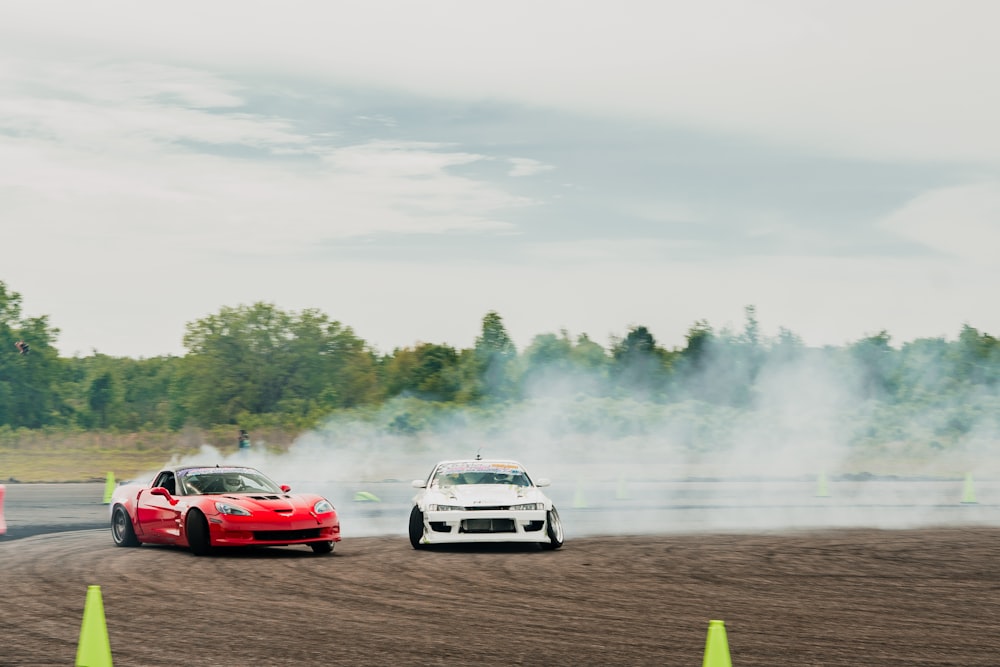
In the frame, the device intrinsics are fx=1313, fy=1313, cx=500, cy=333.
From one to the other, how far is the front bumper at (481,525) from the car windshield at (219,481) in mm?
2467

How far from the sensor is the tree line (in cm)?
5728

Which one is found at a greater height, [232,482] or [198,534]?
[232,482]

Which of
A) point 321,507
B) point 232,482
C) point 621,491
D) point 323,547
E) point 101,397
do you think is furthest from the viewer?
point 101,397

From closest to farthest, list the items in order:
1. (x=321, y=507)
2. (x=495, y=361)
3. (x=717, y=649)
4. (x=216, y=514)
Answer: (x=717, y=649), (x=216, y=514), (x=321, y=507), (x=495, y=361)


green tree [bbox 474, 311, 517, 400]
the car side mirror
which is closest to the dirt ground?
the car side mirror

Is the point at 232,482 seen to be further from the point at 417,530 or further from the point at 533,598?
the point at 533,598

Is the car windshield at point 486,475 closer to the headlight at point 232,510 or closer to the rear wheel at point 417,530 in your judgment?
the rear wheel at point 417,530

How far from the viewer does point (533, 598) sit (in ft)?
40.5

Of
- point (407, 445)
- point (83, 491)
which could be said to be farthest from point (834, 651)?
point (407, 445)

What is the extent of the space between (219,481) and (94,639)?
1102 cm

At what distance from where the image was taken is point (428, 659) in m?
9.01

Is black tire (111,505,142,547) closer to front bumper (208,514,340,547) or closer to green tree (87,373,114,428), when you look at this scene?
front bumper (208,514,340,547)

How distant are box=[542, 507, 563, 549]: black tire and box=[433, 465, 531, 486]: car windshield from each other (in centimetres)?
106

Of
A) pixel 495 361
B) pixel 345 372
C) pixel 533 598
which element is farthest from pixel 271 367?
pixel 533 598
